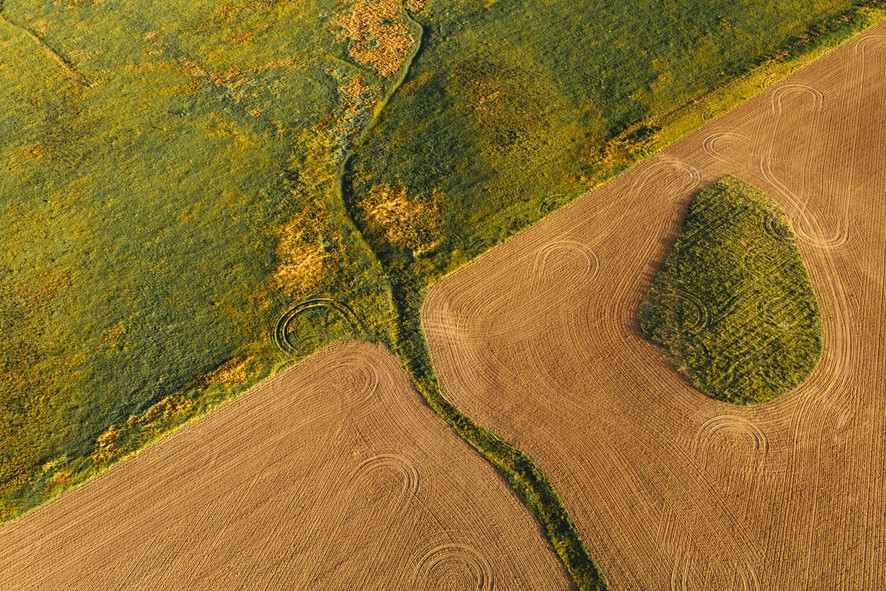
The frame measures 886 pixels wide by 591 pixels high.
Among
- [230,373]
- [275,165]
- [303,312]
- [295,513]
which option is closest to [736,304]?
[303,312]

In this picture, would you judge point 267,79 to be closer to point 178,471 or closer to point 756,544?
point 178,471

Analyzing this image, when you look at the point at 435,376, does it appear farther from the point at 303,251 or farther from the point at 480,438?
the point at 303,251

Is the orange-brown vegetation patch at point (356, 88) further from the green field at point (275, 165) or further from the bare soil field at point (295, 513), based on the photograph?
the bare soil field at point (295, 513)

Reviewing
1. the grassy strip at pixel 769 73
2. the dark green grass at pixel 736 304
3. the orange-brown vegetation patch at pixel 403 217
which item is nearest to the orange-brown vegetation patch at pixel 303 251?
the orange-brown vegetation patch at pixel 403 217

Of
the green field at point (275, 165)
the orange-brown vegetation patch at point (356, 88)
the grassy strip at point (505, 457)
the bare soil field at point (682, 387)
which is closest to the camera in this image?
the grassy strip at point (505, 457)

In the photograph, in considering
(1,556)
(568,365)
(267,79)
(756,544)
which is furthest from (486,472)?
(267,79)
